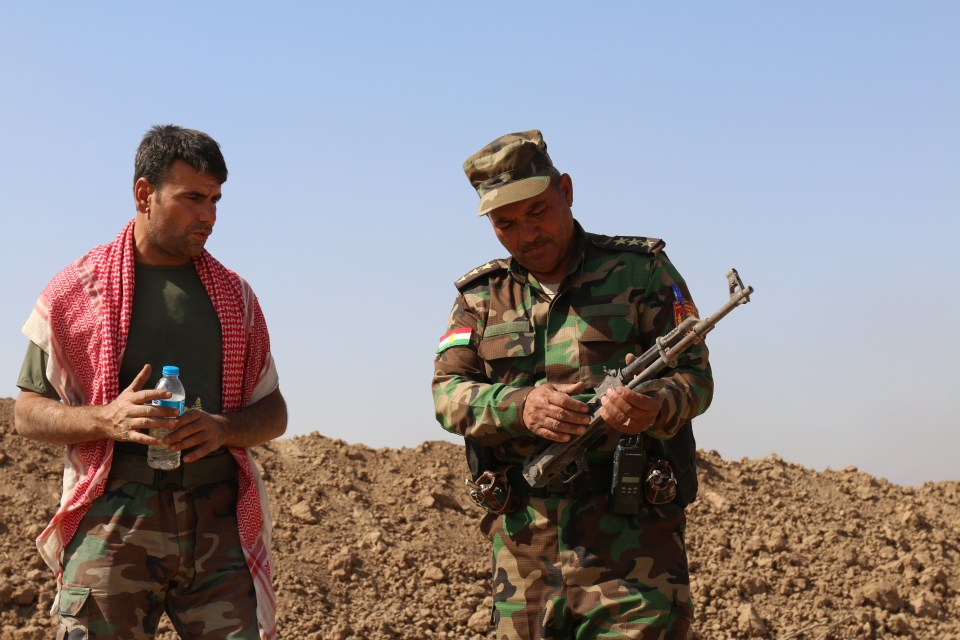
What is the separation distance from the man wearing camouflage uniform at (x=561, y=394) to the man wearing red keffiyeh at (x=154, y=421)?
0.83 meters

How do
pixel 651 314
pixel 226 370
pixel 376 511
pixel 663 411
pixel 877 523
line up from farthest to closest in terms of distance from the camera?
pixel 877 523 < pixel 376 511 < pixel 226 370 < pixel 651 314 < pixel 663 411

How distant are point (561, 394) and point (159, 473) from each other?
4.80ft

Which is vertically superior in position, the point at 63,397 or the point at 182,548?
the point at 63,397

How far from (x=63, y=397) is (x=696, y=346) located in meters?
2.27

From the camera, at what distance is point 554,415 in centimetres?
376

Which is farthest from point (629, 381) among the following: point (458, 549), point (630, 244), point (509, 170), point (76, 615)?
point (458, 549)

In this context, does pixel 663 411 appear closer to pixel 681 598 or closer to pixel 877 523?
pixel 681 598

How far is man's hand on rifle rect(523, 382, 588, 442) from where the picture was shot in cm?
375

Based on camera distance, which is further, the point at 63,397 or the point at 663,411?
the point at 63,397

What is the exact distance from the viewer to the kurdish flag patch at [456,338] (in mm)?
4211

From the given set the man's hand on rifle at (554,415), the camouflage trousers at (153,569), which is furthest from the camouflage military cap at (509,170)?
the camouflage trousers at (153,569)

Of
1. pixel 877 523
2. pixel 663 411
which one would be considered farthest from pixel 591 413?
pixel 877 523

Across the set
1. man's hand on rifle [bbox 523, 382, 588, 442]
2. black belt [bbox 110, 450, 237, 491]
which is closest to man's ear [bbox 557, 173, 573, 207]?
man's hand on rifle [bbox 523, 382, 588, 442]

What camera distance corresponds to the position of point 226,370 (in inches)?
170
